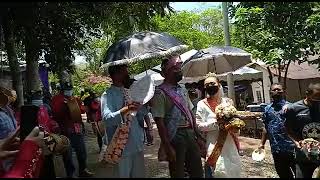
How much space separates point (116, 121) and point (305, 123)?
211 centimetres

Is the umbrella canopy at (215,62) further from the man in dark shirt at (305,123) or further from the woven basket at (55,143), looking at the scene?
the woven basket at (55,143)

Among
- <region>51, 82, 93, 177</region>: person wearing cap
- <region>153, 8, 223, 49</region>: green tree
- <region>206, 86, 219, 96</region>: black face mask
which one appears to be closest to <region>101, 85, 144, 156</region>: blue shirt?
<region>206, 86, 219, 96</region>: black face mask

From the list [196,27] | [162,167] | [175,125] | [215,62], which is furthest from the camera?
[196,27]

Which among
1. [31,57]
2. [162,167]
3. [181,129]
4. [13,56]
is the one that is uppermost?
[13,56]

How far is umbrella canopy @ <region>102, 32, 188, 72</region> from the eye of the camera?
15.2 feet

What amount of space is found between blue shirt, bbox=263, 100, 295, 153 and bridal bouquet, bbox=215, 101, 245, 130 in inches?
30.4

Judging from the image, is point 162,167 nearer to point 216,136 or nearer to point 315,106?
point 216,136

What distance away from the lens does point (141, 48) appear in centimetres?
471

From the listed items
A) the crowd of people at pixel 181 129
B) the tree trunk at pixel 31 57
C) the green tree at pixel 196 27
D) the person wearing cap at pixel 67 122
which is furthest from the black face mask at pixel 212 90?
the green tree at pixel 196 27

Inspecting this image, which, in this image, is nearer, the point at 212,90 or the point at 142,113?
the point at 142,113

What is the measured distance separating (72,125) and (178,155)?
2852mm

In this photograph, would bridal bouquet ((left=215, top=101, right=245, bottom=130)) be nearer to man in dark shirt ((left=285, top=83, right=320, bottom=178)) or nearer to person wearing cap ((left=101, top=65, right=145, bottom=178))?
man in dark shirt ((left=285, top=83, right=320, bottom=178))

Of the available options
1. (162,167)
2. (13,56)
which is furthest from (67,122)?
(13,56)

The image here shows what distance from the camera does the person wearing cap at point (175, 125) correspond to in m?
4.49
